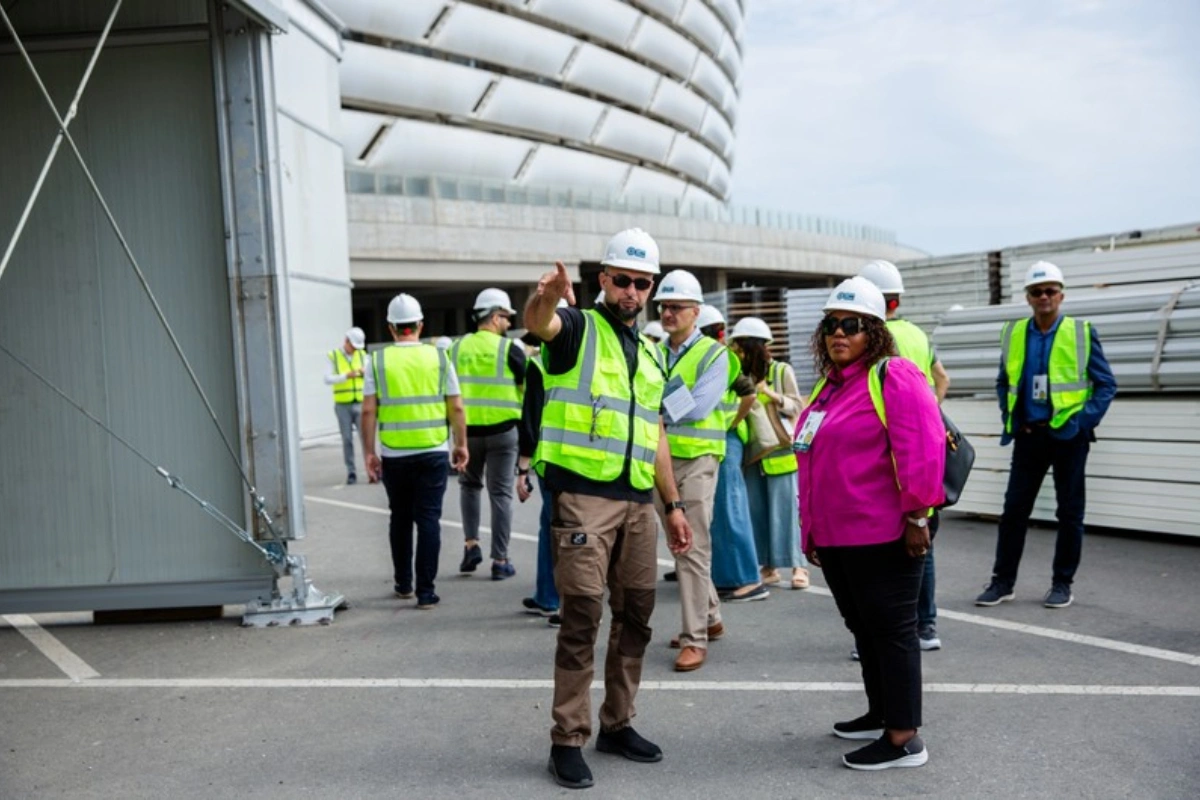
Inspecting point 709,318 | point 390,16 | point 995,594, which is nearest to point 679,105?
point 390,16

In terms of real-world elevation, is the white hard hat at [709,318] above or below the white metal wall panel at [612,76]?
below

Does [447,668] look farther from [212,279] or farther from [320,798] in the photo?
[212,279]

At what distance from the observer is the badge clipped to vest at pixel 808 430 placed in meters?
4.68

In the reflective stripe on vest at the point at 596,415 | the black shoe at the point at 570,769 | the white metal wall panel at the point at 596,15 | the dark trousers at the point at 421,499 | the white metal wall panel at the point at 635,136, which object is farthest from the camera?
the white metal wall panel at the point at 635,136

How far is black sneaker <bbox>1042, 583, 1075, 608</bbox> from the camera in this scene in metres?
6.98

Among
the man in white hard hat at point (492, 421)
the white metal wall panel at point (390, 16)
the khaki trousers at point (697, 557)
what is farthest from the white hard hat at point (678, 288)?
the white metal wall panel at point (390, 16)

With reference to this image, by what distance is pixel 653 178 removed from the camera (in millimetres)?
55781

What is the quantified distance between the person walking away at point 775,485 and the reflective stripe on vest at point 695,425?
143 centimetres

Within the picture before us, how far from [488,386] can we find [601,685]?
3.33 meters

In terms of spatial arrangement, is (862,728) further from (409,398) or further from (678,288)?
(409,398)

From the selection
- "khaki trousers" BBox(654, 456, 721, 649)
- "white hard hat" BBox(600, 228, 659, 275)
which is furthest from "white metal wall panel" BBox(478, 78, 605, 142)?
"white hard hat" BBox(600, 228, 659, 275)

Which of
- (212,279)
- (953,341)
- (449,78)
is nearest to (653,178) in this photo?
(449,78)

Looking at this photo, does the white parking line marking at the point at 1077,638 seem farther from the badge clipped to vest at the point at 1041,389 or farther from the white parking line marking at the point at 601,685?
the badge clipped to vest at the point at 1041,389

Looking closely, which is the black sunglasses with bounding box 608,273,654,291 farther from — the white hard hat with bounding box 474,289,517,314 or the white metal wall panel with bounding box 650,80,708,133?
the white metal wall panel with bounding box 650,80,708,133
